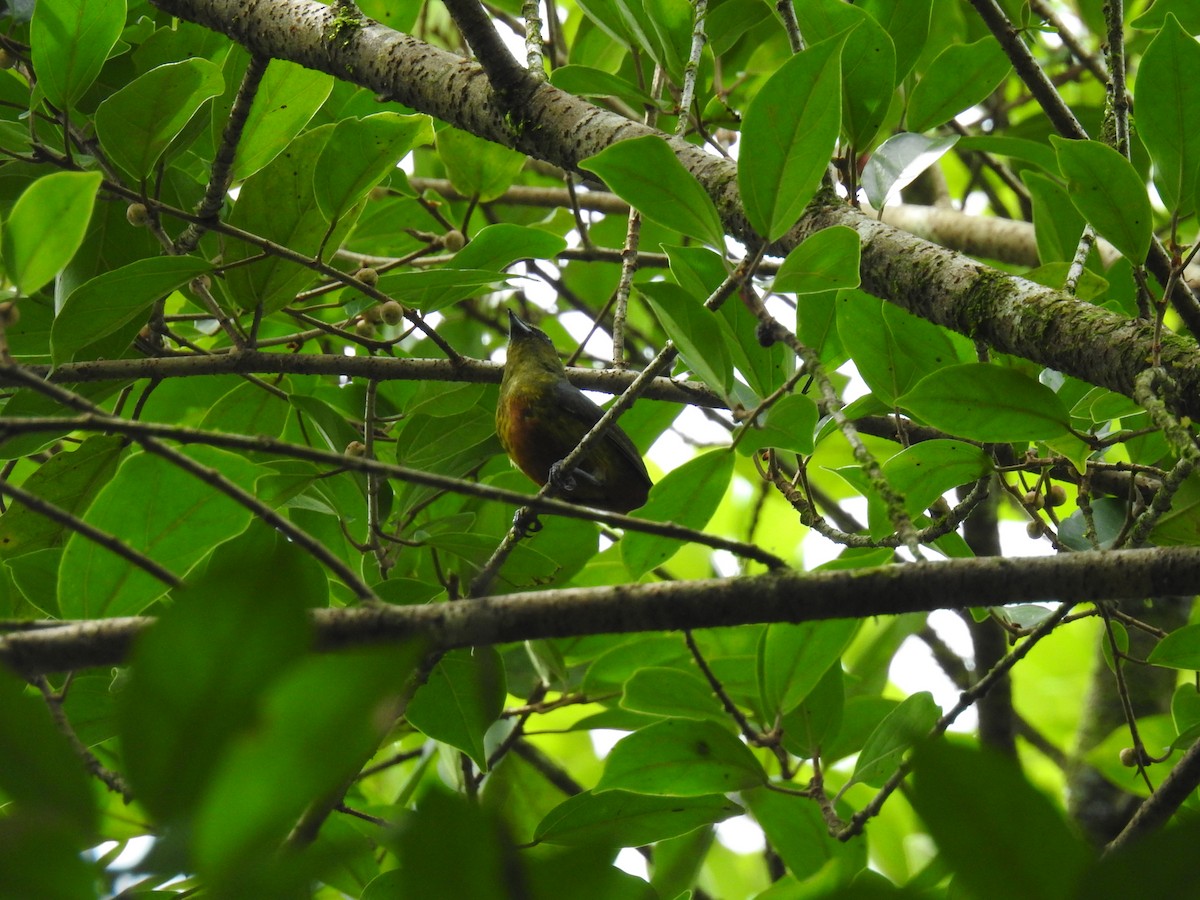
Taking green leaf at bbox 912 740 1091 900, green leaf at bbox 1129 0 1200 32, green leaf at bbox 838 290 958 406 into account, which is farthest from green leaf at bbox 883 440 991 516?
green leaf at bbox 912 740 1091 900

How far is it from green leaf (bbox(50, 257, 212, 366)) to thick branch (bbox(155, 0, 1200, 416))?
23.5 inches

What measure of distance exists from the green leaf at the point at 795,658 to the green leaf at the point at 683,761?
127 millimetres

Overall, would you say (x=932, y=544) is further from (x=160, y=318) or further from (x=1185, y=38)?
(x=160, y=318)

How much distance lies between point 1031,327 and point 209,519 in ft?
4.05

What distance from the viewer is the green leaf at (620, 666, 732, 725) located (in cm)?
209

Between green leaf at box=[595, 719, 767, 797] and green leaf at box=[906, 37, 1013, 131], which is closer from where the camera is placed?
green leaf at box=[595, 719, 767, 797]

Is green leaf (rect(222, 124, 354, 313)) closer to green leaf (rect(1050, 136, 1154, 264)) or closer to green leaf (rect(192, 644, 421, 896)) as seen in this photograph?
green leaf (rect(1050, 136, 1154, 264))

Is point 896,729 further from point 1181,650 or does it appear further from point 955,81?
point 955,81

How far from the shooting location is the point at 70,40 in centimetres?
190

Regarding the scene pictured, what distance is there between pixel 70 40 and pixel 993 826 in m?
1.97

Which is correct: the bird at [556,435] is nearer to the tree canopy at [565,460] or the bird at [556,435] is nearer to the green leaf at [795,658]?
the tree canopy at [565,460]

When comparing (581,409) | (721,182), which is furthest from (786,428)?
(581,409)

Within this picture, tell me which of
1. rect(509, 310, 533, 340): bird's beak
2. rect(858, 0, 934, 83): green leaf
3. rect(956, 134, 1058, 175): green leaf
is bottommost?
rect(956, 134, 1058, 175): green leaf

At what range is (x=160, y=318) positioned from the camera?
226cm
